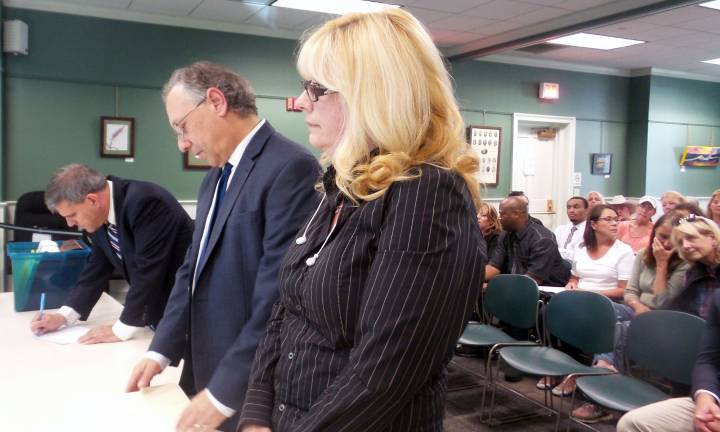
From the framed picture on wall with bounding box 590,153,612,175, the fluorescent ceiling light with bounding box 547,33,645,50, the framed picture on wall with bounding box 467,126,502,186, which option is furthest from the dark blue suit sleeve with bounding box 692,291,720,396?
the framed picture on wall with bounding box 590,153,612,175

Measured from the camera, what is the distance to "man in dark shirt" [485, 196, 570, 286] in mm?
4465

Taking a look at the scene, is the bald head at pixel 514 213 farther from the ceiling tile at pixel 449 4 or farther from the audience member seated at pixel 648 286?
the ceiling tile at pixel 449 4

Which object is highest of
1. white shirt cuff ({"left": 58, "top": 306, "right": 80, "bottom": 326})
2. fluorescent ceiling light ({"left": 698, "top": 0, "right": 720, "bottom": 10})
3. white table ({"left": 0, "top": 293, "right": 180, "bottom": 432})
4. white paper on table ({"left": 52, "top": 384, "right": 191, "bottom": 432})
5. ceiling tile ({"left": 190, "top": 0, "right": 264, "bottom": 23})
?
fluorescent ceiling light ({"left": 698, "top": 0, "right": 720, "bottom": 10})

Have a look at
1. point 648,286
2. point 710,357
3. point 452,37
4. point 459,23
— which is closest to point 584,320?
point 648,286

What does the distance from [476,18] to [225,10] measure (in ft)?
8.24

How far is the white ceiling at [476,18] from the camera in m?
5.57

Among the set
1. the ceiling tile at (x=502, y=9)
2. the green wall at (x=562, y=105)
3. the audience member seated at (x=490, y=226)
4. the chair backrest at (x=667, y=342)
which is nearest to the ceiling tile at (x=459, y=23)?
the ceiling tile at (x=502, y=9)

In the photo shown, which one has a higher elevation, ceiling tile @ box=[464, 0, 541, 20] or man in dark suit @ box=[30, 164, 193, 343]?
ceiling tile @ box=[464, 0, 541, 20]

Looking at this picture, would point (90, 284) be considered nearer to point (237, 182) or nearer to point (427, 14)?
point (237, 182)

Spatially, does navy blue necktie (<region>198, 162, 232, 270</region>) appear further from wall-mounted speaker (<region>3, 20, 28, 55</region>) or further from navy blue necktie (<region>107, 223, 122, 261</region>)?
wall-mounted speaker (<region>3, 20, 28, 55</region>)

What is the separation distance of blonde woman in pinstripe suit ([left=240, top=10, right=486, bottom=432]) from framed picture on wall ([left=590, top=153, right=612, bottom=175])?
8.43m

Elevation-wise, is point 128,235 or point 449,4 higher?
point 449,4

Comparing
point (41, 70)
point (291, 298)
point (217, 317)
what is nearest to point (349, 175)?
point (291, 298)

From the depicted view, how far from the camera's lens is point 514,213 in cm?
450
